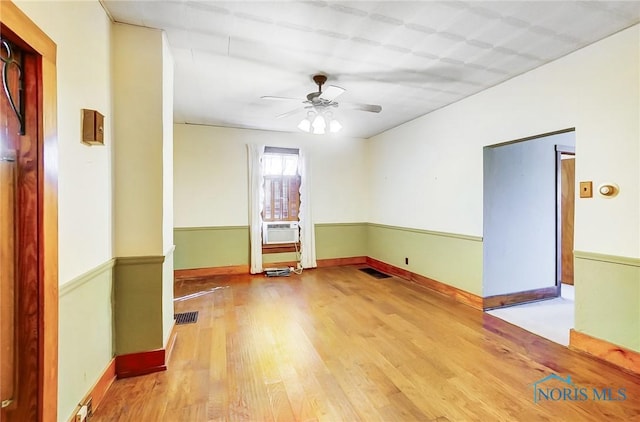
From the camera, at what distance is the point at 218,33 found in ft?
6.86

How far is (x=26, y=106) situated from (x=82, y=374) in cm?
136

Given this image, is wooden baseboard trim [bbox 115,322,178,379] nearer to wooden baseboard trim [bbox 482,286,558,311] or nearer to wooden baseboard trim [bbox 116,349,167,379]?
wooden baseboard trim [bbox 116,349,167,379]

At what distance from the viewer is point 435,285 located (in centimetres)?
387

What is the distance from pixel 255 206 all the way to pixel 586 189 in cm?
405

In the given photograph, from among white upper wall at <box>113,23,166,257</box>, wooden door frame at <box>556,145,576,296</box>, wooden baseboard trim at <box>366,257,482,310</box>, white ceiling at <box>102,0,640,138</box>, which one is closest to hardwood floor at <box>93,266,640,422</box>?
wooden baseboard trim at <box>366,257,482,310</box>

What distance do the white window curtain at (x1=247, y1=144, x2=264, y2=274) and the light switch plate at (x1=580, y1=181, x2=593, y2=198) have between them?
399 centimetres

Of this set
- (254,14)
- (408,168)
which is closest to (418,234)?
(408,168)

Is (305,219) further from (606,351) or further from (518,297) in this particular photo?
(606,351)

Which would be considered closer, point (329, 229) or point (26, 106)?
point (26, 106)

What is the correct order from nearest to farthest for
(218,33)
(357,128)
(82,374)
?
(82,374) < (218,33) < (357,128)

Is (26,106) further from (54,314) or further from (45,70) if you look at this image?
(54,314)

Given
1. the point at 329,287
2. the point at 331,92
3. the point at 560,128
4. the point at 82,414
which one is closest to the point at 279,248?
the point at 329,287

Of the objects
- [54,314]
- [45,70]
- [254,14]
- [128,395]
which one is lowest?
[128,395]

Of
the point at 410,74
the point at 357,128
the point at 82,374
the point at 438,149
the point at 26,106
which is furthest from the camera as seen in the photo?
the point at 357,128
